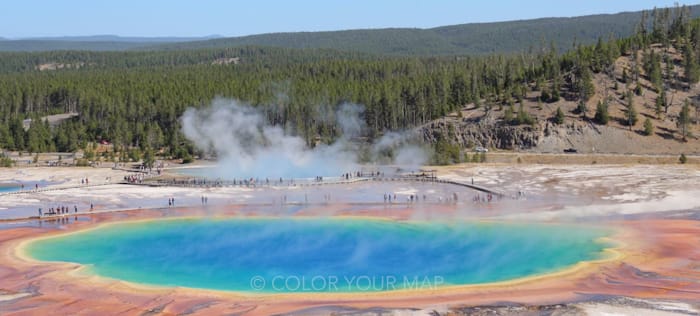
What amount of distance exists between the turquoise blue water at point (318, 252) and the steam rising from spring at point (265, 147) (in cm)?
1746

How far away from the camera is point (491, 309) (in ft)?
79.2

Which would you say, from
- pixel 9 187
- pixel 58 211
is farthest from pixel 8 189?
pixel 58 211

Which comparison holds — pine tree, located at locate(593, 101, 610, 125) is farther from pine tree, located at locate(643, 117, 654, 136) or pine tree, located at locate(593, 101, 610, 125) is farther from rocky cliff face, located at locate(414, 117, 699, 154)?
pine tree, located at locate(643, 117, 654, 136)

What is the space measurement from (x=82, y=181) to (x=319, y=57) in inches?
4545

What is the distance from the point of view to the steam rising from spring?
58.2 metres

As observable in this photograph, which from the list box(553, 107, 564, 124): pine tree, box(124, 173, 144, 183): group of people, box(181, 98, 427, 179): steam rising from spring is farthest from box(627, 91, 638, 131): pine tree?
box(124, 173, 144, 183): group of people

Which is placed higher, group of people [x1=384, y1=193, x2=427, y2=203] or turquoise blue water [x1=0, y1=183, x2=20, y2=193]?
turquoise blue water [x1=0, y1=183, x2=20, y2=193]

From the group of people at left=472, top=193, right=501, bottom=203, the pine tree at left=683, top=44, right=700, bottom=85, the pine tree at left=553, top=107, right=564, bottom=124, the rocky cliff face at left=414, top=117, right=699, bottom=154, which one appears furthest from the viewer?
the pine tree at left=683, top=44, right=700, bottom=85

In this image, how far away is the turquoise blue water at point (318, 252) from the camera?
28.1m

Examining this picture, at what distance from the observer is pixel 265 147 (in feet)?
212

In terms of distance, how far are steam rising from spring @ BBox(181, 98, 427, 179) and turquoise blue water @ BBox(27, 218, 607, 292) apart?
687 inches

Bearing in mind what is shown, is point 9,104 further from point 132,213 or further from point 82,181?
point 132,213

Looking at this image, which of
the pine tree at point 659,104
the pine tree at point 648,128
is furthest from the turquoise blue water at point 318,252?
the pine tree at point 659,104

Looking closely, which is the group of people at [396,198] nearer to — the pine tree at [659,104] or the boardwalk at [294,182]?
the boardwalk at [294,182]
